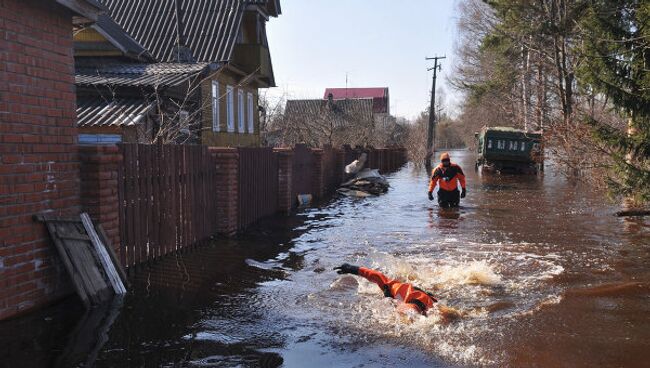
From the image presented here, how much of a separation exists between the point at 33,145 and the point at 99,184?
811 millimetres

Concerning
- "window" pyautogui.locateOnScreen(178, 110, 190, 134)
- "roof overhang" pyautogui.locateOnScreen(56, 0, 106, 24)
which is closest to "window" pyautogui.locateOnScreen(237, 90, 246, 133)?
"window" pyautogui.locateOnScreen(178, 110, 190, 134)

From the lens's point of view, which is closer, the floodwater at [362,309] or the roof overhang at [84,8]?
the floodwater at [362,309]

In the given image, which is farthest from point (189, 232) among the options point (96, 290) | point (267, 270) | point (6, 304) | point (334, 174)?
point (334, 174)

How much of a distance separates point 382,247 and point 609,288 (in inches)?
141

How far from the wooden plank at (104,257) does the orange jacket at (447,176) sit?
30.5 feet

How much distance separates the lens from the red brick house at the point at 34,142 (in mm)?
4973

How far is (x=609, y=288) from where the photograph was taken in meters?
6.36

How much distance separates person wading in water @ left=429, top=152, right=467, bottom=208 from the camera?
1373cm

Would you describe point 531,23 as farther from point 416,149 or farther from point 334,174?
point 416,149

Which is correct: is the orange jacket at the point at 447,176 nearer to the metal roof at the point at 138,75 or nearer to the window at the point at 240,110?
the metal roof at the point at 138,75

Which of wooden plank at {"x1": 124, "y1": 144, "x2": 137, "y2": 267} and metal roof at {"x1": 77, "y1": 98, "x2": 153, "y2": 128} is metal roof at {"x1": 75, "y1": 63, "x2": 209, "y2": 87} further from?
wooden plank at {"x1": 124, "y1": 144, "x2": 137, "y2": 267}

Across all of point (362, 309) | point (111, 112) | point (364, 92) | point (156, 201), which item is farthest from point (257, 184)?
point (364, 92)

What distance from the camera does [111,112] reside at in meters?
14.6

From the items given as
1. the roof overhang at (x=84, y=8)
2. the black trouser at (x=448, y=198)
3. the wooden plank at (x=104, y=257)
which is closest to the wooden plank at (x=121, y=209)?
the wooden plank at (x=104, y=257)
